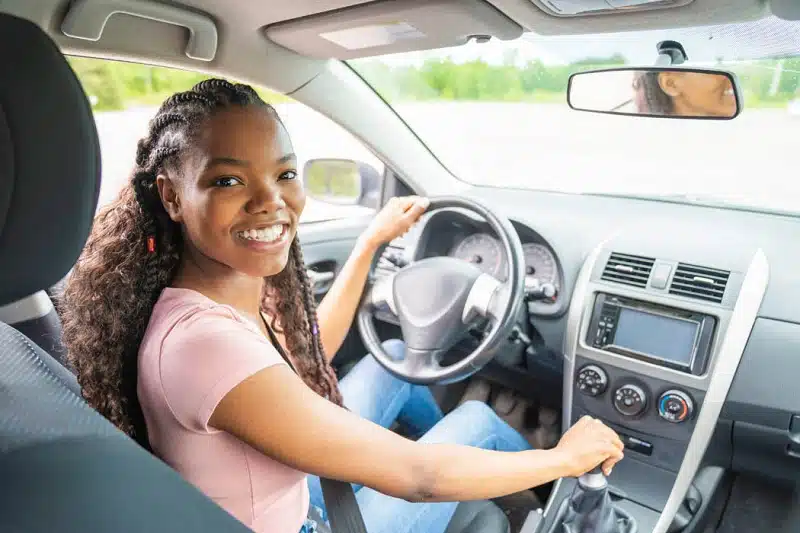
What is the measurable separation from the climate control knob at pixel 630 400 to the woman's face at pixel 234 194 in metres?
1.30

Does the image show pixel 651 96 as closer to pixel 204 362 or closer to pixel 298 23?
pixel 298 23

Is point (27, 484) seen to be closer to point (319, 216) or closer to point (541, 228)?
point (541, 228)

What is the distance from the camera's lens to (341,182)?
3.13m

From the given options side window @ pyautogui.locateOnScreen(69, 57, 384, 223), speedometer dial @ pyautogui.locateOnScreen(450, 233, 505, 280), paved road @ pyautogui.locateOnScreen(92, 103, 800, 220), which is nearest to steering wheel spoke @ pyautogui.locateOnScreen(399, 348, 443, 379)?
speedometer dial @ pyautogui.locateOnScreen(450, 233, 505, 280)

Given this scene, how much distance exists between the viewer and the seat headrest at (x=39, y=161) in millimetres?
854

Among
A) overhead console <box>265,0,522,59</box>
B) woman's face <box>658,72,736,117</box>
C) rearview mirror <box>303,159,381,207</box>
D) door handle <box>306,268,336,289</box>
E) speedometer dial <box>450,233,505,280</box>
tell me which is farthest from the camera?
rearview mirror <box>303,159,381,207</box>

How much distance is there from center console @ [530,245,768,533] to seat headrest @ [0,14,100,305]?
1.71 m

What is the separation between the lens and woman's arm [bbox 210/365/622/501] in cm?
115

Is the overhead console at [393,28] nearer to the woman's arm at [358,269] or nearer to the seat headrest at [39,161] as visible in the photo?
the woman's arm at [358,269]

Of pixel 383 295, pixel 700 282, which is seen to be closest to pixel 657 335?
pixel 700 282

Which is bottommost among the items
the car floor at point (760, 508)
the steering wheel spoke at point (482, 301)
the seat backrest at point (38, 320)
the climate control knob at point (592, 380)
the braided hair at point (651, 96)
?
the car floor at point (760, 508)

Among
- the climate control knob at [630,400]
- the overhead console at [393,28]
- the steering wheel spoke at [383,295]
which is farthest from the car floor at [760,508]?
the overhead console at [393,28]

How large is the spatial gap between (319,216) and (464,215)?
0.79 metres

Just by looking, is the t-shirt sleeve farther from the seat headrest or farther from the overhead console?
the overhead console
